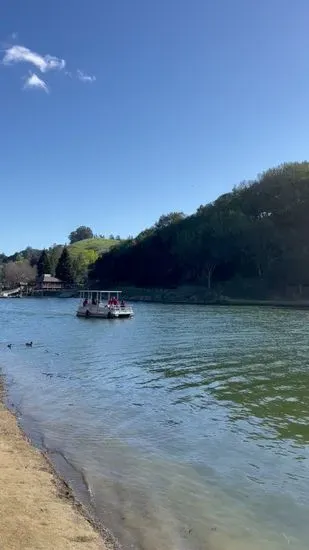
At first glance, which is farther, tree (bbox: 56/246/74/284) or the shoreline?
tree (bbox: 56/246/74/284)

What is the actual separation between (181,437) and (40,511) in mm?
6404

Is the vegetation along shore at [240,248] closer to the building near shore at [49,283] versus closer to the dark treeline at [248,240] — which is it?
the dark treeline at [248,240]

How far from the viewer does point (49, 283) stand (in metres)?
173

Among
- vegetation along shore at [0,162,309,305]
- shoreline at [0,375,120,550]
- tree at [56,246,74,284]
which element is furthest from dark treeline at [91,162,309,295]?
shoreline at [0,375,120,550]

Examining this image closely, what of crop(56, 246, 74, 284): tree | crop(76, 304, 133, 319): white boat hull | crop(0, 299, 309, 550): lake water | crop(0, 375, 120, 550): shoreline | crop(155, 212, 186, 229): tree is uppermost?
crop(155, 212, 186, 229): tree

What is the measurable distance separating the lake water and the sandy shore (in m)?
0.65

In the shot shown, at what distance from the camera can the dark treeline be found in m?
101

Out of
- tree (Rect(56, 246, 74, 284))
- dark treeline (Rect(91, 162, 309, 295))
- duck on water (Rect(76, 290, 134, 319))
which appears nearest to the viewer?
duck on water (Rect(76, 290, 134, 319))

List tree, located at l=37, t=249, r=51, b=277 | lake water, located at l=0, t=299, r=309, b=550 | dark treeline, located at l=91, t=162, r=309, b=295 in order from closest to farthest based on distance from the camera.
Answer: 1. lake water, located at l=0, t=299, r=309, b=550
2. dark treeline, located at l=91, t=162, r=309, b=295
3. tree, located at l=37, t=249, r=51, b=277

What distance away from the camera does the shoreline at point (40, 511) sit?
6.77m

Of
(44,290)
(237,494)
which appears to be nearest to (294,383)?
(237,494)

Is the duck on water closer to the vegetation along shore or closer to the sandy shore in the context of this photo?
the vegetation along shore

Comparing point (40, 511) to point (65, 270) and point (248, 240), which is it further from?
point (65, 270)

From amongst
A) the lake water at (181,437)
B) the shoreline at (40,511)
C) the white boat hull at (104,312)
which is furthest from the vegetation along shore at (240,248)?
the shoreline at (40,511)
